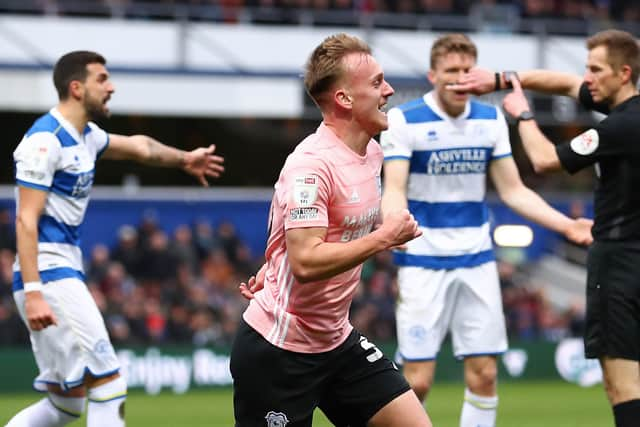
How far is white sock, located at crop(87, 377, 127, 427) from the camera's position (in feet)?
A: 27.2

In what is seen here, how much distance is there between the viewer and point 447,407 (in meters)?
15.7

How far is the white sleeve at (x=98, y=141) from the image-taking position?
8844 mm

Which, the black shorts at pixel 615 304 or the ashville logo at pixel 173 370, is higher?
the black shorts at pixel 615 304

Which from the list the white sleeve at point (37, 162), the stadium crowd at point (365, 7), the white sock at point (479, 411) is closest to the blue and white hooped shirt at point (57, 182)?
the white sleeve at point (37, 162)

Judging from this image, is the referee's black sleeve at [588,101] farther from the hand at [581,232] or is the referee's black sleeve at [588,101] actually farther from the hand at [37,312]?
the hand at [37,312]

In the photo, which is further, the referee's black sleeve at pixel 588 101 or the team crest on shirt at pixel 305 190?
the referee's black sleeve at pixel 588 101

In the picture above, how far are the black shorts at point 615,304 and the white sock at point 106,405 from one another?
9.83 feet

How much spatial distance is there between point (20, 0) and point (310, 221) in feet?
62.7

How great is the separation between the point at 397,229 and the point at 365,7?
20.9 meters

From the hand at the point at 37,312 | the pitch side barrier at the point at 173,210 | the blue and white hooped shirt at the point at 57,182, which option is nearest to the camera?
the hand at the point at 37,312

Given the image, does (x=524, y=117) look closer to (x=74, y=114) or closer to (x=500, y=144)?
(x=500, y=144)

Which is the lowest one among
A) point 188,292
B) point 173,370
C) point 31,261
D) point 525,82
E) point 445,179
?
point 173,370

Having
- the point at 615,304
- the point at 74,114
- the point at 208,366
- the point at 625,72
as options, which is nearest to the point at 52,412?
the point at 74,114

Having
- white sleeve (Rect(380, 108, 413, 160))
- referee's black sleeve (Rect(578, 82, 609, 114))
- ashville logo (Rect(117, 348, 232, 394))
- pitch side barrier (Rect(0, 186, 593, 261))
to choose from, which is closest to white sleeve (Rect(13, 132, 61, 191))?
white sleeve (Rect(380, 108, 413, 160))
